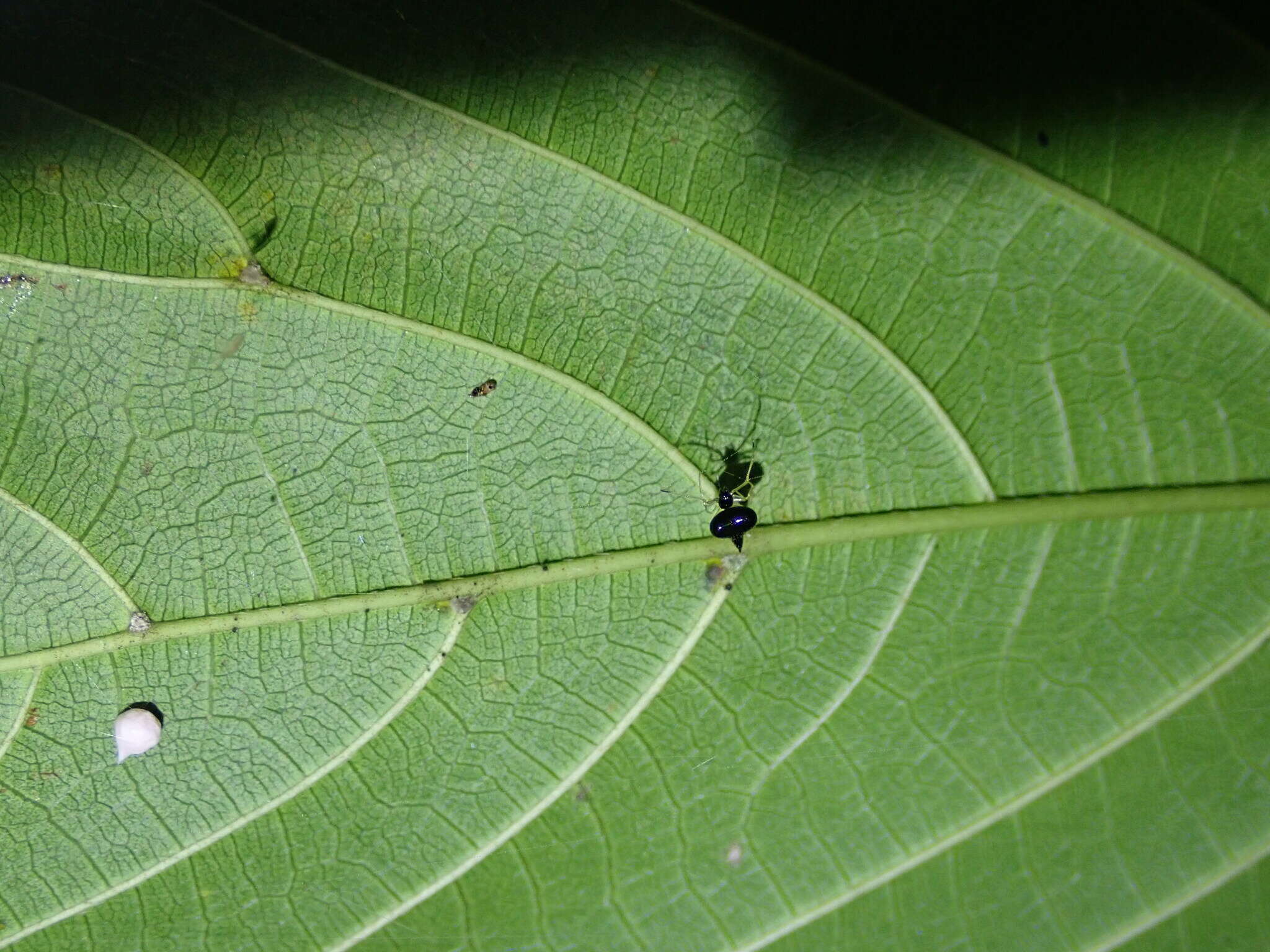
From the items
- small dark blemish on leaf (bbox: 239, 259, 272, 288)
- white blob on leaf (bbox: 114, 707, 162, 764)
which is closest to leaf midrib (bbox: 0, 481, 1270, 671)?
white blob on leaf (bbox: 114, 707, 162, 764)

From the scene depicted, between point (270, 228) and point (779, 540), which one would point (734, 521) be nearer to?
point (779, 540)

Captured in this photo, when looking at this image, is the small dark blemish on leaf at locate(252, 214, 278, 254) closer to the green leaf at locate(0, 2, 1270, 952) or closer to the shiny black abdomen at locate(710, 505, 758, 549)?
the green leaf at locate(0, 2, 1270, 952)

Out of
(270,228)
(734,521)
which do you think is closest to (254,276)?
(270,228)

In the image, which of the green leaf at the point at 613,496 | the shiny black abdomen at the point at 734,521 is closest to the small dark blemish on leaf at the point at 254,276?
the green leaf at the point at 613,496

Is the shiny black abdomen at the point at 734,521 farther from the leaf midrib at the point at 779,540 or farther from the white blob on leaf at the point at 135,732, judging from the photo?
the white blob on leaf at the point at 135,732

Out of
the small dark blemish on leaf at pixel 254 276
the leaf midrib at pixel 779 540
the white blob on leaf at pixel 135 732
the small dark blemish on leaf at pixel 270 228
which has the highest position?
the small dark blemish on leaf at pixel 270 228

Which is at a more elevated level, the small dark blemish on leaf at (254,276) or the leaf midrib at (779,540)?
the small dark blemish on leaf at (254,276)
